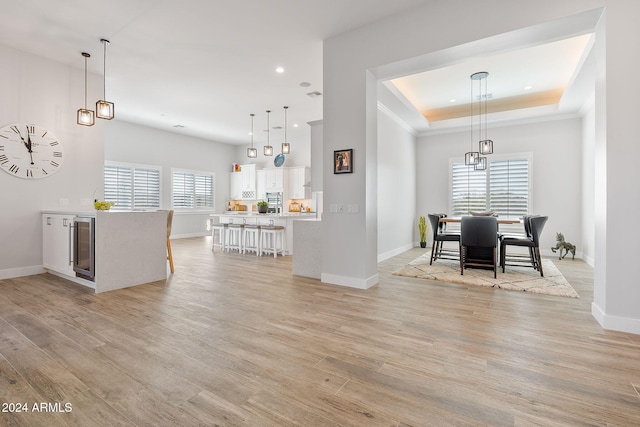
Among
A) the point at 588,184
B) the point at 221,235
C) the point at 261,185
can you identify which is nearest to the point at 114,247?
the point at 221,235

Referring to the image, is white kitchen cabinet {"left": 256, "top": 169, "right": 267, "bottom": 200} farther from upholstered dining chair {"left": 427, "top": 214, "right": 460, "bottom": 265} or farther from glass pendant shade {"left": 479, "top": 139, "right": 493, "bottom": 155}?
glass pendant shade {"left": 479, "top": 139, "right": 493, "bottom": 155}

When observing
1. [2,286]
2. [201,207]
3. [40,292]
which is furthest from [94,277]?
[201,207]

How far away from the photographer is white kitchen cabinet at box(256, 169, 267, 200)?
412 inches

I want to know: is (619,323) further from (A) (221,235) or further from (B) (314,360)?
(A) (221,235)

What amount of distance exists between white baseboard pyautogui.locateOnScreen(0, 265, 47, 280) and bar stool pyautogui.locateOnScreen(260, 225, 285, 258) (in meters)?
3.70

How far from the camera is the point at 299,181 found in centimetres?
991

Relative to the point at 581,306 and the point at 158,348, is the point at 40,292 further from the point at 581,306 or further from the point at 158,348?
the point at 581,306

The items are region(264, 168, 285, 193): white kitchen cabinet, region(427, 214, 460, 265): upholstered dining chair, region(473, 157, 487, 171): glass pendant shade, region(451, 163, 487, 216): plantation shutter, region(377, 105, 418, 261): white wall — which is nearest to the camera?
region(427, 214, 460, 265): upholstered dining chair

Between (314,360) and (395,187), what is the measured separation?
525 cm

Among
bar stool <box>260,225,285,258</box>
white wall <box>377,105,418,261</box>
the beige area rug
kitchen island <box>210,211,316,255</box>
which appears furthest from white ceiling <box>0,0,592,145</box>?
the beige area rug

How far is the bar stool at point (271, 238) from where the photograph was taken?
6680 millimetres

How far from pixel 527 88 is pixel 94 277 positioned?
25.9 feet

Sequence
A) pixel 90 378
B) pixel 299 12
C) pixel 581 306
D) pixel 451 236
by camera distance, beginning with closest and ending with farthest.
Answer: pixel 90 378 → pixel 581 306 → pixel 299 12 → pixel 451 236

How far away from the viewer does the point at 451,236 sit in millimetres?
5473
